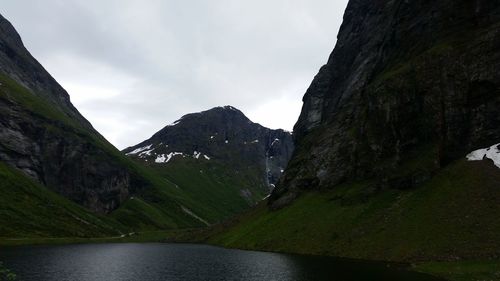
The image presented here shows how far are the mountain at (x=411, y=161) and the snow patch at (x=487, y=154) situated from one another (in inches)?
17.1

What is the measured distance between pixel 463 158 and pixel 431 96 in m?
26.3

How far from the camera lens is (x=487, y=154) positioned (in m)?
111

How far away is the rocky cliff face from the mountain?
35 centimetres

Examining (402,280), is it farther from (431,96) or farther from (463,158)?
(431,96)

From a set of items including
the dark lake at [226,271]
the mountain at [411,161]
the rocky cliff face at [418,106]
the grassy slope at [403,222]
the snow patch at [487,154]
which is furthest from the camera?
the rocky cliff face at [418,106]

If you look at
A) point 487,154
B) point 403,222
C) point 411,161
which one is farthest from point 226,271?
point 487,154

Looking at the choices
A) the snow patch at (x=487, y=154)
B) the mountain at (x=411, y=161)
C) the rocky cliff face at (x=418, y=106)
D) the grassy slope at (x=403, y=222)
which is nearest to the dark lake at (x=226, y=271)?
the grassy slope at (x=403, y=222)

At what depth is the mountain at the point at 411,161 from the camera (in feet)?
306

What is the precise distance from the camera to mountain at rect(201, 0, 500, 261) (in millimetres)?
93125

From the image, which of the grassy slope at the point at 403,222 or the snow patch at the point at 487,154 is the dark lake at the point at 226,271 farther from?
the snow patch at the point at 487,154

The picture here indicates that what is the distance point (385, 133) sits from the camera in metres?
146

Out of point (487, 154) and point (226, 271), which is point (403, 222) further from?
point (226, 271)

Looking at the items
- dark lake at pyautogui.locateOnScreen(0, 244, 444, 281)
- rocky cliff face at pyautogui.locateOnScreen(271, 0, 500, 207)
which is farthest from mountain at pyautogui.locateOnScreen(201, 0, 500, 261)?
dark lake at pyautogui.locateOnScreen(0, 244, 444, 281)

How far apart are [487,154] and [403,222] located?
31295mm
